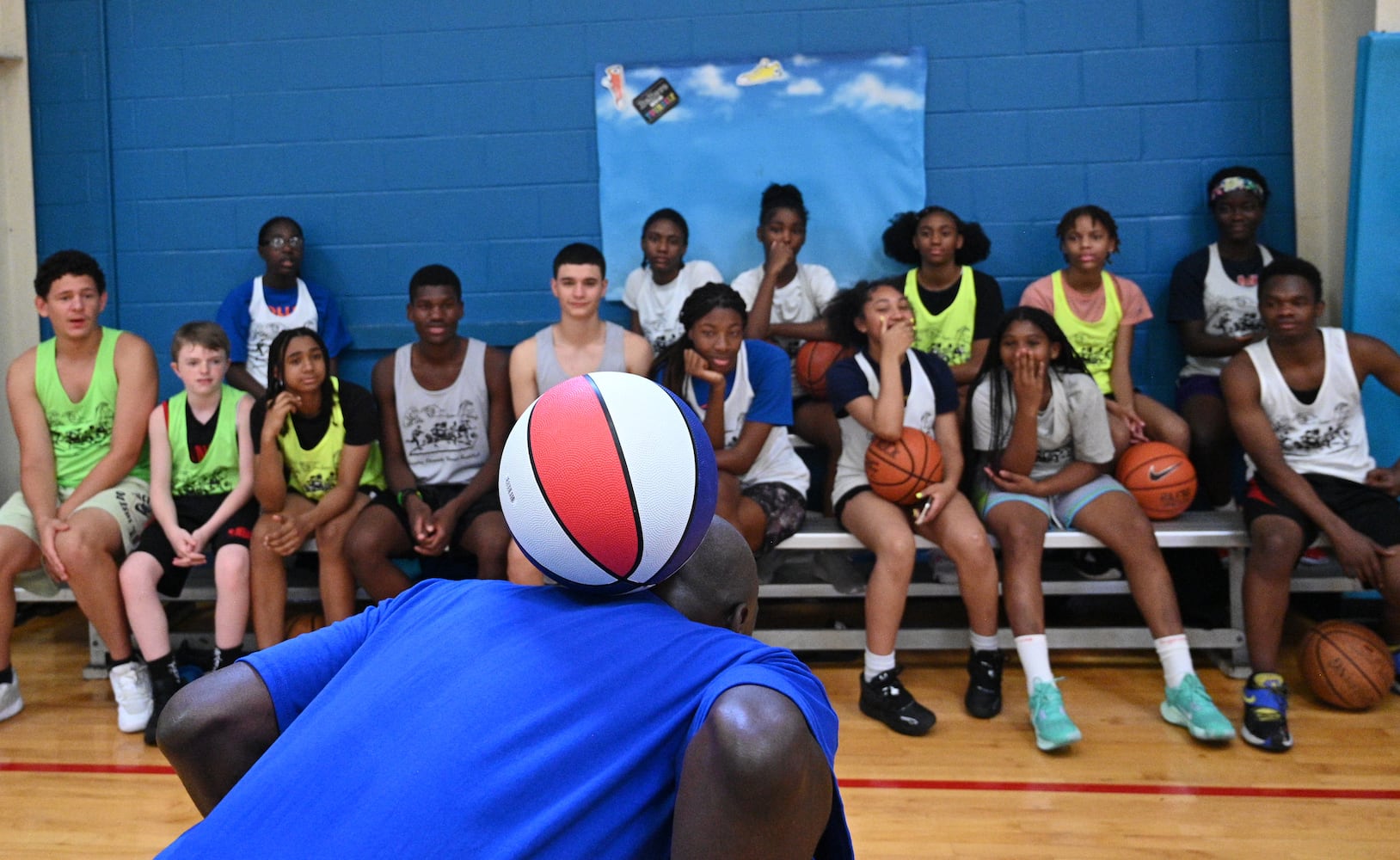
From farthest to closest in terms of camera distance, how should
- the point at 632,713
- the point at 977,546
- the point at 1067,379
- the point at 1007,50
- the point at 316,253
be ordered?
the point at 316,253 → the point at 1007,50 → the point at 1067,379 → the point at 977,546 → the point at 632,713

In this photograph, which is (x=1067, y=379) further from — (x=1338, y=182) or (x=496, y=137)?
(x=496, y=137)

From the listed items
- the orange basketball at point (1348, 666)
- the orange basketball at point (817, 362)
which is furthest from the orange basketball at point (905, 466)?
the orange basketball at point (1348, 666)

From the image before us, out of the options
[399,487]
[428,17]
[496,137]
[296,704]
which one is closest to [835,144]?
[496,137]

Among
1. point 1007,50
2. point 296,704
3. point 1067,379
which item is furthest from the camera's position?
point 1007,50

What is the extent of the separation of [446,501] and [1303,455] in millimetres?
2855

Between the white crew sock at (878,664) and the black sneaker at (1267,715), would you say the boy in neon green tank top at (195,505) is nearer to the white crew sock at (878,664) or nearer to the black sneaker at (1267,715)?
the white crew sock at (878,664)

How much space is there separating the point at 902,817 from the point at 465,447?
2098 millimetres

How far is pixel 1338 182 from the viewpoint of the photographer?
4.22 metres

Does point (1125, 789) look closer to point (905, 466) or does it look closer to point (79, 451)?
point (905, 466)

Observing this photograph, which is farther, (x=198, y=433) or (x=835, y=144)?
(x=835, y=144)

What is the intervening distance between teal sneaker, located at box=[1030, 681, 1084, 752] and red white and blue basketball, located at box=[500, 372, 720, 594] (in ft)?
7.06

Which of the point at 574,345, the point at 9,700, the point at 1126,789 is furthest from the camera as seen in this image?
the point at 574,345

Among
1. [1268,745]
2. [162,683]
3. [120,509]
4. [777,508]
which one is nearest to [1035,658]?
[1268,745]

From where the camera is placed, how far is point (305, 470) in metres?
3.78
